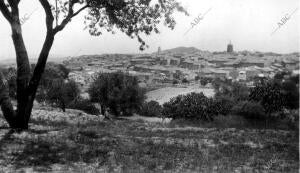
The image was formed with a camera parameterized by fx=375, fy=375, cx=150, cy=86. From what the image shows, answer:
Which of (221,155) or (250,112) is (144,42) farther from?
(250,112)

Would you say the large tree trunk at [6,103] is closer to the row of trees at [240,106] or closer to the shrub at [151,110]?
the row of trees at [240,106]

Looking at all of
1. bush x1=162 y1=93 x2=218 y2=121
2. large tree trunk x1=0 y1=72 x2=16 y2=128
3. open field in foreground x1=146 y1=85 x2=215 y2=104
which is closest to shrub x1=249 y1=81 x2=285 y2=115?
bush x1=162 y1=93 x2=218 y2=121

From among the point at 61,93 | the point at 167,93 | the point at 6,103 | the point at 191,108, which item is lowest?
the point at 167,93

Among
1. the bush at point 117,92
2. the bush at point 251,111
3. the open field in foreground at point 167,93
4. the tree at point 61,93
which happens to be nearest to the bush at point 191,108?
the bush at point 117,92

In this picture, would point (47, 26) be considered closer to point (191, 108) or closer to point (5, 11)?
point (5, 11)

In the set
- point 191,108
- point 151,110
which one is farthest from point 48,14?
point 151,110

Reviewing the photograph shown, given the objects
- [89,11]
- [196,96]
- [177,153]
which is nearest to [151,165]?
[177,153]

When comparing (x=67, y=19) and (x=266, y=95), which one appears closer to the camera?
(x=67, y=19)
